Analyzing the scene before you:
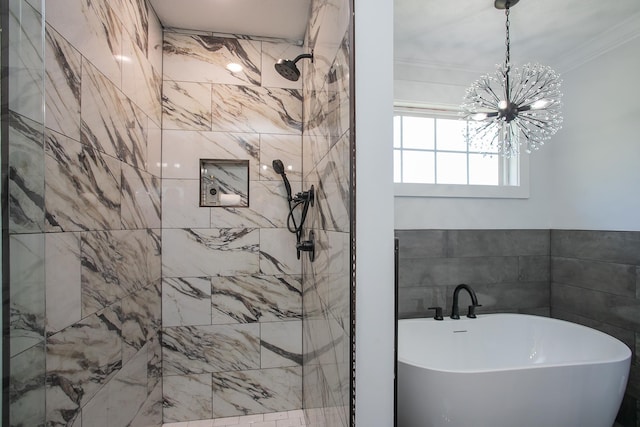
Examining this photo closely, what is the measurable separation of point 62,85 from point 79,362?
3.12ft

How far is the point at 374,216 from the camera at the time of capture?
2.77 ft

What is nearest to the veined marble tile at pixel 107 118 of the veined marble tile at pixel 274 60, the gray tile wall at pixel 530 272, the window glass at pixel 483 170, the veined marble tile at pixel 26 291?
the veined marble tile at pixel 26 291

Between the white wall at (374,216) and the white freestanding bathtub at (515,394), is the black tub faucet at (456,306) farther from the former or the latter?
the white wall at (374,216)

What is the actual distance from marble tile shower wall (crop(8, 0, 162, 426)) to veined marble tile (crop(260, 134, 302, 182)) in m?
0.70

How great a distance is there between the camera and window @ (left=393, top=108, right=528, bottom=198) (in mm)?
2318

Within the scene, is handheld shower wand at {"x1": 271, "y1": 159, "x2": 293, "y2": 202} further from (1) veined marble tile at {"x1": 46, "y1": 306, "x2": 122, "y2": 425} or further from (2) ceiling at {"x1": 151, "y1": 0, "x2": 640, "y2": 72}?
(1) veined marble tile at {"x1": 46, "y1": 306, "x2": 122, "y2": 425}

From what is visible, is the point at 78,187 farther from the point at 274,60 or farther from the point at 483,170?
the point at 483,170

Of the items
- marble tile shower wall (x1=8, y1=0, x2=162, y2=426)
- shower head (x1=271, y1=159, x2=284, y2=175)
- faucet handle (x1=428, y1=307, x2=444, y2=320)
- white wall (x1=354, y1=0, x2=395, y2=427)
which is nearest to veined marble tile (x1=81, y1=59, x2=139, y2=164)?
marble tile shower wall (x1=8, y1=0, x2=162, y2=426)

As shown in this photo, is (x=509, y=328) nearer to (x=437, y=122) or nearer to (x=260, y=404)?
(x=437, y=122)

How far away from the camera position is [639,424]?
1.76 meters

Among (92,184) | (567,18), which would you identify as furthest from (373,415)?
(567,18)

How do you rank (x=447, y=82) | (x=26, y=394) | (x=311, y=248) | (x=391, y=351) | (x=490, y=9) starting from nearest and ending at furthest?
1. (x=26, y=394)
2. (x=391, y=351)
3. (x=311, y=248)
4. (x=490, y=9)
5. (x=447, y=82)

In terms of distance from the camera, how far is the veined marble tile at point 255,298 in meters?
1.97

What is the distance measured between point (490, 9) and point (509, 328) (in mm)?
2177
